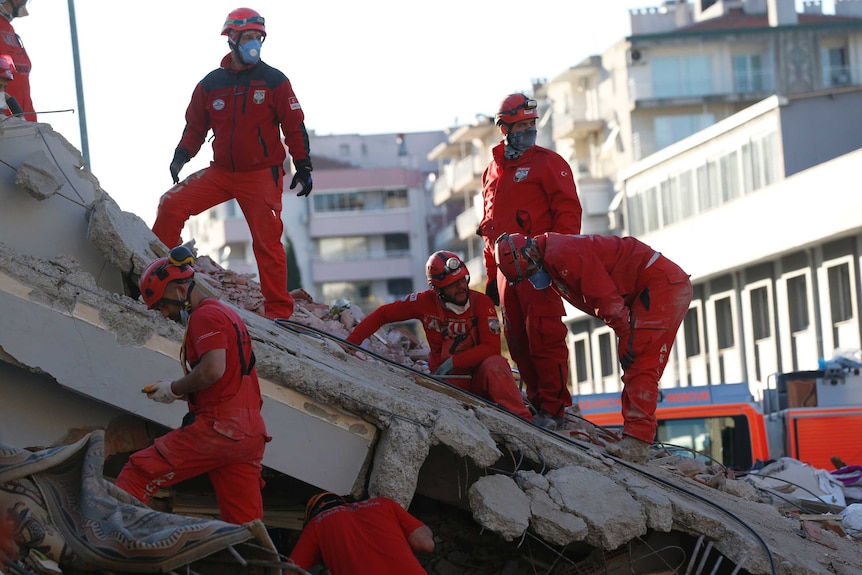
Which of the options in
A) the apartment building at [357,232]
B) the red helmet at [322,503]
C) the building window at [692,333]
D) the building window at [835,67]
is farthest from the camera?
the apartment building at [357,232]

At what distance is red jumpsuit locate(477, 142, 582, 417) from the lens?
8.95 metres

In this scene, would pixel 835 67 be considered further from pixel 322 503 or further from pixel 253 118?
pixel 322 503

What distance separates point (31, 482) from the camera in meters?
5.41

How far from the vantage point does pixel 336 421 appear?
7.38 m

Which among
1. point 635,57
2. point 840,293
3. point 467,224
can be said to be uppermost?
point 635,57

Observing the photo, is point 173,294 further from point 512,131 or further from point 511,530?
point 512,131

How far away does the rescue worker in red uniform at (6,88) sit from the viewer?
8.80 meters

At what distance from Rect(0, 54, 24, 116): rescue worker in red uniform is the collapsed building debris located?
2.34 feet

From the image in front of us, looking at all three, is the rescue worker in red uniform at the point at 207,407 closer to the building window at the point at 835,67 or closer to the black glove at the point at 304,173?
the black glove at the point at 304,173

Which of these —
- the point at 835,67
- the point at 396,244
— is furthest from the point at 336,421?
the point at 396,244

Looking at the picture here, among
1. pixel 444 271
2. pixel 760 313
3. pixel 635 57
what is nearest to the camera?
pixel 444 271

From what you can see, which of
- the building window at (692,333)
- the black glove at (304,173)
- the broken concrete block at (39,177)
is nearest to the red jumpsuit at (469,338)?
the black glove at (304,173)

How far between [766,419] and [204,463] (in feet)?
32.3

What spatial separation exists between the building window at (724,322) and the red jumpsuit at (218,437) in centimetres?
2902
